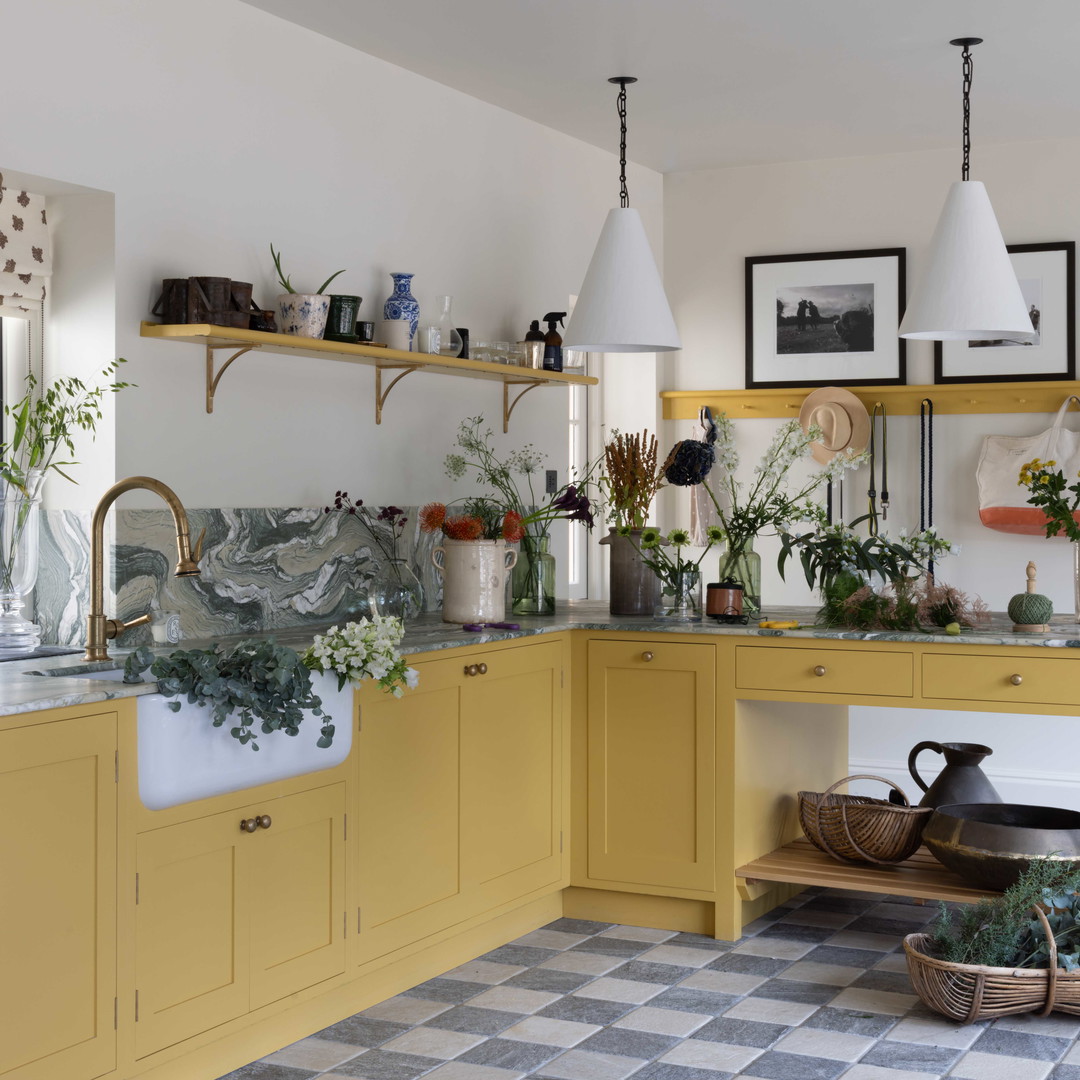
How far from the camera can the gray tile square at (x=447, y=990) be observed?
11.6ft

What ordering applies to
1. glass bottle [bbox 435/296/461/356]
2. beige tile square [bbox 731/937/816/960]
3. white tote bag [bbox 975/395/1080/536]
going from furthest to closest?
white tote bag [bbox 975/395/1080/536] → glass bottle [bbox 435/296/461/356] → beige tile square [bbox 731/937/816/960]

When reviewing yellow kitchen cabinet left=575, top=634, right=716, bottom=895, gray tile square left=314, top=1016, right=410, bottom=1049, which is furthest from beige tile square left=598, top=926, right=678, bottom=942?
gray tile square left=314, top=1016, right=410, bottom=1049

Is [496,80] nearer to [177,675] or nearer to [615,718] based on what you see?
[615,718]

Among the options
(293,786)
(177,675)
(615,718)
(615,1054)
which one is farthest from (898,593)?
(177,675)

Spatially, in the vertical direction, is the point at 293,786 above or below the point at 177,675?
below

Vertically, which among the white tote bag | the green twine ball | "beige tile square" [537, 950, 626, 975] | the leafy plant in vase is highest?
the leafy plant in vase

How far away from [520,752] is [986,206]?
1.99m

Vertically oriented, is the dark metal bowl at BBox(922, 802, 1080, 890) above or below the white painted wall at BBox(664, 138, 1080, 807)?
below

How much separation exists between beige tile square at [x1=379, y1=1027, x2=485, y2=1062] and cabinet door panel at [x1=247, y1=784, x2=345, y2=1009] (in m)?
0.21

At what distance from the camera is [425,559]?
4.62m

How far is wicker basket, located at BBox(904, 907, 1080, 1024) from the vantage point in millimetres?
3234

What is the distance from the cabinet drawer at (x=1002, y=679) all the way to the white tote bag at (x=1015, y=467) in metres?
2.03

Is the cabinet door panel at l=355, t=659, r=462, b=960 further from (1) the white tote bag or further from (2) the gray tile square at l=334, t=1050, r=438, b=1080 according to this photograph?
(1) the white tote bag

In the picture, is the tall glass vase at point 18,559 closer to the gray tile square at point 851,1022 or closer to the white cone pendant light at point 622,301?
the white cone pendant light at point 622,301
